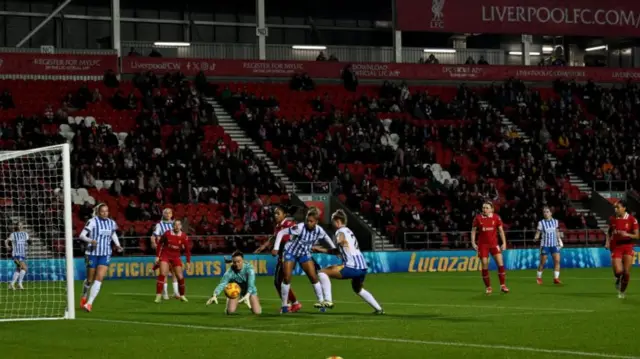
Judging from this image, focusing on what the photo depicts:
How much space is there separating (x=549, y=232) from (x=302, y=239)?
12951 millimetres

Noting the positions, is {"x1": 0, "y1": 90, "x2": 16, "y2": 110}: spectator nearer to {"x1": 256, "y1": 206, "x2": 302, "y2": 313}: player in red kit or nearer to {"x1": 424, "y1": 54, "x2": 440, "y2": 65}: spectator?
{"x1": 424, "y1": 54, "x2": 440, "y2": 65}: spectator

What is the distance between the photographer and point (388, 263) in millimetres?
39938

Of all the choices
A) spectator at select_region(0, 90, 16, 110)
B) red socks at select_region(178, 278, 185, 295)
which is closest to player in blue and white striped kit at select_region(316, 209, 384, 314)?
red socks at select_region(178, 278, 185, 295)

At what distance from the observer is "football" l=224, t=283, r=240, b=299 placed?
798 inches

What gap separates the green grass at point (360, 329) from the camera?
46.7 ft

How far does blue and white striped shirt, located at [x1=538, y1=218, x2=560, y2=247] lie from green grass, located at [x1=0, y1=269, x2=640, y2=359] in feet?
15.8

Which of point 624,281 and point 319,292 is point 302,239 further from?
point 624,281

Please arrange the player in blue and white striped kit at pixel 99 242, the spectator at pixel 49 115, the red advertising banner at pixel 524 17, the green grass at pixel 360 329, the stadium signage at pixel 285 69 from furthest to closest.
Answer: the red advertising banner at pixel 524 17 < the stadium signage at pixel 285 69 < the spectator at pixel 49 115 < the player in blue and white striped kit at pixel 99 242 < the green grass at pixel 360 329

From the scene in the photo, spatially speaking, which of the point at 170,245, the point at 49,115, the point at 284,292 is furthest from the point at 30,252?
the point at 284,292

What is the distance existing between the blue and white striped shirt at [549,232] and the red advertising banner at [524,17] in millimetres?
21921

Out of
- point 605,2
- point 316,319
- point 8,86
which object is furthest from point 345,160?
point 316,319

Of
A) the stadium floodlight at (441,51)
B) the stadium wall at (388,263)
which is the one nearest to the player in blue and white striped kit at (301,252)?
the stadium wall at (388,263)

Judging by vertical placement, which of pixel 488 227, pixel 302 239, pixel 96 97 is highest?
pixel 96 97

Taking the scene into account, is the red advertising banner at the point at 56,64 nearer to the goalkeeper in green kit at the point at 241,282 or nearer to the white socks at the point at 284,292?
the goalkeeper in green kit at the point at 241,282
